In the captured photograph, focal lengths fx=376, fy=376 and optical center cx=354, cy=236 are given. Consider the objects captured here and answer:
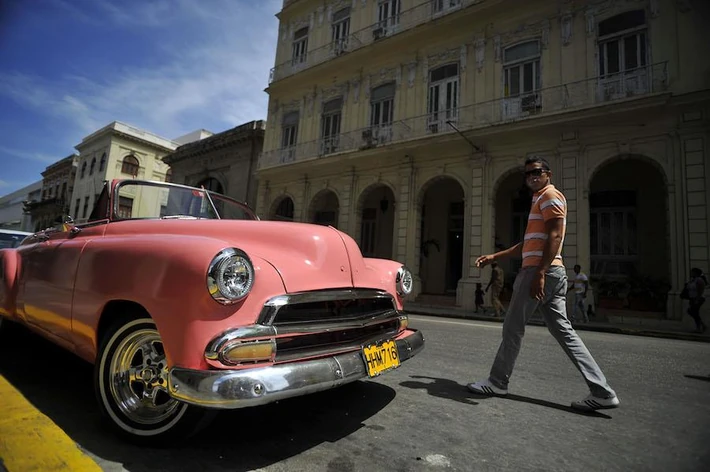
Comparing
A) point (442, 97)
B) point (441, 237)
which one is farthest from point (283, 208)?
point (442, 97)

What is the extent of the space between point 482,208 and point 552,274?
10.2 meters

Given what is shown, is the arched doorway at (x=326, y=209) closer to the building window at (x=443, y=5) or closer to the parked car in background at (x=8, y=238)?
the building window at (x=443, y=5)

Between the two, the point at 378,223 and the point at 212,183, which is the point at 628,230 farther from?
the point at 212,183

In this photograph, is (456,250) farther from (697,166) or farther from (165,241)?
(165,241)

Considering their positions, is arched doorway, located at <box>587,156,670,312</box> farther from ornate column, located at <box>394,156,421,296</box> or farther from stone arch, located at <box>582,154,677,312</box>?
ornate column, located at <box>394,156,421,296</box>

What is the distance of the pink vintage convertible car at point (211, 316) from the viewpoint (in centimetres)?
160

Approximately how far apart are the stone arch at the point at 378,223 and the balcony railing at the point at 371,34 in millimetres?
6344

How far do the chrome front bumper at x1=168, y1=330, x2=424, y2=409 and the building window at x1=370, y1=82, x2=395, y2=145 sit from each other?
13773 mm

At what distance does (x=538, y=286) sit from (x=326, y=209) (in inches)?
647

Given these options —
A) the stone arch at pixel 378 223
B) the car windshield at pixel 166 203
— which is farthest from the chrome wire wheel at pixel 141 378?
the stone arch at pixel 378 223

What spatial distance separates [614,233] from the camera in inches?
468

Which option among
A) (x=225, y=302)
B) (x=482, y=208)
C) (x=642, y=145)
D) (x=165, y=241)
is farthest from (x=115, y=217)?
(x=642, y=145)

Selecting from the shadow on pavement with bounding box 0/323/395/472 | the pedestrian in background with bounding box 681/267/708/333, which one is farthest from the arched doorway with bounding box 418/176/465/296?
the shadow on pavement with bounding box 0/323/395/472

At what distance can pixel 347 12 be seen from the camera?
17.3 meters
